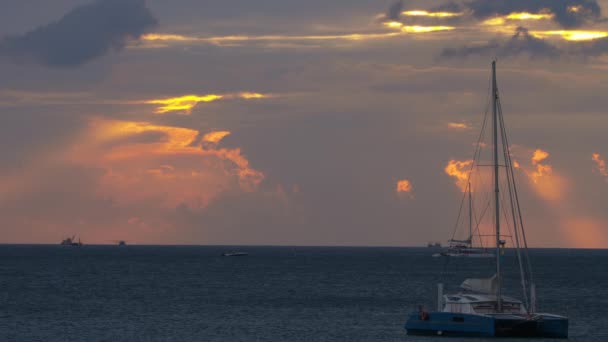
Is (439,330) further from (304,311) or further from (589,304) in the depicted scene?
(589,304)

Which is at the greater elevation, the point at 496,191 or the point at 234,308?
the point at 496,191

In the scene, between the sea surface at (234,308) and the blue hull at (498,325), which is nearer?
the blue hull at (498,325)

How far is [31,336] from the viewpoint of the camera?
80.6 metres

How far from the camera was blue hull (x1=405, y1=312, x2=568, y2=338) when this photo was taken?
72.9 m

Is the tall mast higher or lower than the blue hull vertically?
higher

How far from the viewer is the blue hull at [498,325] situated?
7288 centimetres

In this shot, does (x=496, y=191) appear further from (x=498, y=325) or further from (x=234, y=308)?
(x=234, y=308)

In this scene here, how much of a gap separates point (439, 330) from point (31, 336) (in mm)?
30445

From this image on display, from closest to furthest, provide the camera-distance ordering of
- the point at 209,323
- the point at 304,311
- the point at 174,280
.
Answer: the point at 209,323 → the point at 304,311 → the point at 174,280

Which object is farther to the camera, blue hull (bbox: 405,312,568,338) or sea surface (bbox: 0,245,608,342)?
sea surface (bbox: 0,245,608,342)

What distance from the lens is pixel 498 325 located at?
7331cm

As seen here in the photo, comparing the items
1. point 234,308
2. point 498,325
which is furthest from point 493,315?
point 234,308

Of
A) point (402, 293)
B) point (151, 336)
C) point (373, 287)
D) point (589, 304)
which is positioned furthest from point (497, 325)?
point (373, 287)

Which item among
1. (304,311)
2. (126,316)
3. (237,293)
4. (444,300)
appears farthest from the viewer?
(237,293)
